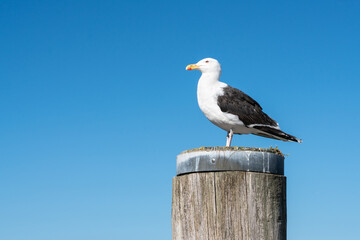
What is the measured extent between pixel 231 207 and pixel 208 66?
474 centimetres

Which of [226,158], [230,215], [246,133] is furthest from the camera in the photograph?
[246,133]

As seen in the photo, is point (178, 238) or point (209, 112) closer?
point (178, 238)

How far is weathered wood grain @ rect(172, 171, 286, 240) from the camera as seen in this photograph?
3.88 m

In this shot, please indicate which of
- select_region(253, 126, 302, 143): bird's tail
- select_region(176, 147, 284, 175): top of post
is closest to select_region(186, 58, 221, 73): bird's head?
select_region(253, 126, 302, 143): bird's tail

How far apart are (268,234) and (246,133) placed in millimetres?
4321

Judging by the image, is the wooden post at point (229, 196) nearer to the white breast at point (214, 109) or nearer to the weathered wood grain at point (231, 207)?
the weathered wood grain at point (231, 207)

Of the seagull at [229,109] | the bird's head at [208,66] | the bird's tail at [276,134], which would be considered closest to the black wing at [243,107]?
the seagull at [229,109]

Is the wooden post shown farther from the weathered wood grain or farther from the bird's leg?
the bird's leg

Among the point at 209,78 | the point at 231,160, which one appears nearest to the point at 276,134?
the point at 209,78

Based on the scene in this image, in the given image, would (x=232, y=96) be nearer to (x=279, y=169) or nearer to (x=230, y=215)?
(x=279, y=169)

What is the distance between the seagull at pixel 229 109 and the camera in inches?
301

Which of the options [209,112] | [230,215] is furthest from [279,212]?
[209,112]

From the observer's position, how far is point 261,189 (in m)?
3.99

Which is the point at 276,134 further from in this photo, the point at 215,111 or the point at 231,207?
the point at 231,207
